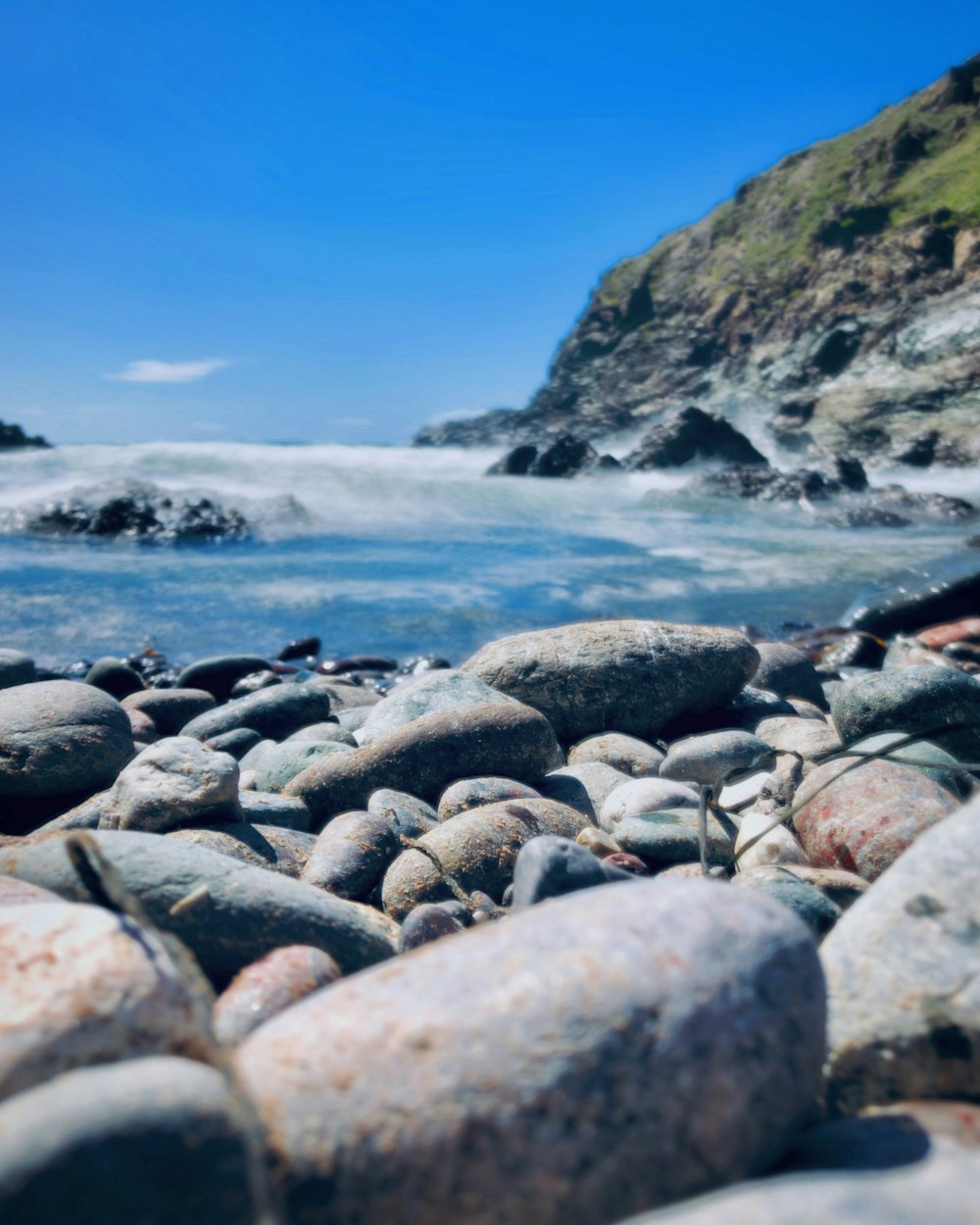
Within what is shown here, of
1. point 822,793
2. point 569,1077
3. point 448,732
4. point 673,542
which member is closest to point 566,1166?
point 569,1077

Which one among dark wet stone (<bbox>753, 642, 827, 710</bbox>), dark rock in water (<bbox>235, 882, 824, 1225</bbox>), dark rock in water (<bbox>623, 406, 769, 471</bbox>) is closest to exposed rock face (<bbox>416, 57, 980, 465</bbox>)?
dark rock in water (<bbox>623, 406, 769, 471</bbox>)

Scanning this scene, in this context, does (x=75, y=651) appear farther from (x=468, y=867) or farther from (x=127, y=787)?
(x=468, y=867)

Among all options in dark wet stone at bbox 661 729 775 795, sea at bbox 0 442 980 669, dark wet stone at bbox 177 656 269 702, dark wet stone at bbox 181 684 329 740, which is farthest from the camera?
sea at bbox 0 442 980 669

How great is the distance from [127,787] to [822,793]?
2.58 meters

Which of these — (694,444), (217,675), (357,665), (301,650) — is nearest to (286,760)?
(217,675)

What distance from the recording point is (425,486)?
3042 centimetres

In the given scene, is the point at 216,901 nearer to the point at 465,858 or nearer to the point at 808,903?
the point at 465,858

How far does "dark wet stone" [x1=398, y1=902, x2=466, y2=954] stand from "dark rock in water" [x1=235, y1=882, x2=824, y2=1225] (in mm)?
1104

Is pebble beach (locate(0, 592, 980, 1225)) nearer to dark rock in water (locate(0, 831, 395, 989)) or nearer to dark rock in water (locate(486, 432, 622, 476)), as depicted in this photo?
dark rock in water (locate(0, 831, 395, 989))

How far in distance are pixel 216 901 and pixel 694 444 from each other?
112ft

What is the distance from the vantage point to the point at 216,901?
2.30 meters

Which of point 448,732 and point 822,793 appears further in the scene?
point 448,732

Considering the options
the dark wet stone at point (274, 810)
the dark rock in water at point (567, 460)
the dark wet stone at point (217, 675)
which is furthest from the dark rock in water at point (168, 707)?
the dark rock in water at point (567, 460)

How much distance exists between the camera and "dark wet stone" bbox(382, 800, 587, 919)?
3125 mm
